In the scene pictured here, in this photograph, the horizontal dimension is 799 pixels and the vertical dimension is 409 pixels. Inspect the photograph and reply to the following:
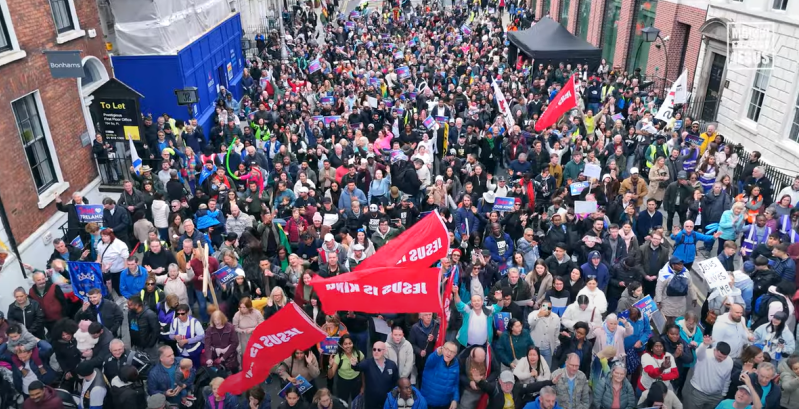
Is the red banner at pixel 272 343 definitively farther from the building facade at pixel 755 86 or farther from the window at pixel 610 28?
the window at pixel 610 28

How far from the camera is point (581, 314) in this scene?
26.2 feet

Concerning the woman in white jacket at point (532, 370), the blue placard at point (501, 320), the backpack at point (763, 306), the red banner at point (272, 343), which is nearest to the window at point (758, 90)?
the backpack at point (763, 306)

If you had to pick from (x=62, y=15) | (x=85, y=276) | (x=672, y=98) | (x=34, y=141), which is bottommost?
(x=85, y=276)

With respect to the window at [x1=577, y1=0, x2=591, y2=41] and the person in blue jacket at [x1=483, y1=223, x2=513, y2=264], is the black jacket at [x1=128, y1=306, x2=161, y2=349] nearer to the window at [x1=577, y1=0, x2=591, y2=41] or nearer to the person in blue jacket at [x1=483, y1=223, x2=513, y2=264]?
the person in blue jacket at [x1=483, y1=223, x2=513, y2=264]

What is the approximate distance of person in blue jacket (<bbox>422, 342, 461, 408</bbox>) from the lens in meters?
7.00

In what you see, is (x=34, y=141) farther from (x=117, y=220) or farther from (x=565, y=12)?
(x=565, y=12)

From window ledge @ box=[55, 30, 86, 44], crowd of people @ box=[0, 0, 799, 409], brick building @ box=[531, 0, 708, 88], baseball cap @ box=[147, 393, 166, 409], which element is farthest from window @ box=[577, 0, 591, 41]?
baseball cap @ box=[147, 393, 166, 409]

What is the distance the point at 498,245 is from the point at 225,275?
429 centimetres

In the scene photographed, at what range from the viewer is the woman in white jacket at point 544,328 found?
305 inches

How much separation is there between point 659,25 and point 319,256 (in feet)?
62.4

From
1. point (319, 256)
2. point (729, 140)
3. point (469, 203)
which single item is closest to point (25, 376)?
point (319, 256)

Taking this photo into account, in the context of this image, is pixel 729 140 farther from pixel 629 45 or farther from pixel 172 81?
pixel 172 81

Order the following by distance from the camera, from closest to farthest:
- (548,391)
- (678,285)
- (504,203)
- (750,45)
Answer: (548,391) < (678,285) < (504,203) < (750,45)

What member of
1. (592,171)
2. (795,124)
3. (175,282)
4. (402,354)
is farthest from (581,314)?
(795,124)
